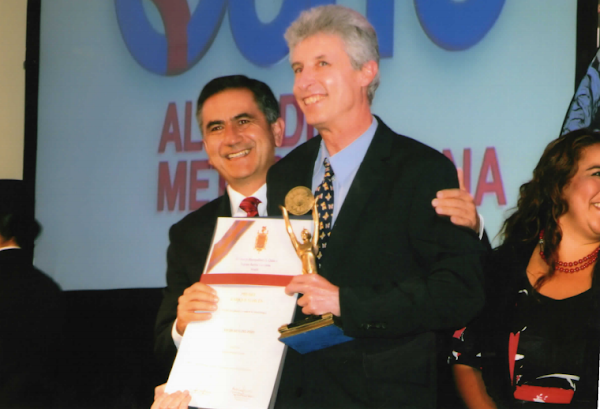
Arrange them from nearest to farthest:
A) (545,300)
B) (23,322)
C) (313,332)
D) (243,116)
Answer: (313,332), (545,300), (243,116), (23,322)

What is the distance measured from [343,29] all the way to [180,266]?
1.01 meters

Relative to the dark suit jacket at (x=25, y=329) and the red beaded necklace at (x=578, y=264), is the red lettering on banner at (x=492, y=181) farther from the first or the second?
the dark suit jacket at (x=25, y=329)

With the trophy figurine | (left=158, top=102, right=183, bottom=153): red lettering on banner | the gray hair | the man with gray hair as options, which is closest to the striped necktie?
the man with gray hair

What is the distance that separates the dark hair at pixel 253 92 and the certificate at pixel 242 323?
0.85 m

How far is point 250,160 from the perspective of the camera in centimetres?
284

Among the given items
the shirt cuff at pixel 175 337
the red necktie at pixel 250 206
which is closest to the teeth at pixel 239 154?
the red necktie at pixel 250 206

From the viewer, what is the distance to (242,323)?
2123 millimetres

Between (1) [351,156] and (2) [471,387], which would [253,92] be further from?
(2) [471,387]

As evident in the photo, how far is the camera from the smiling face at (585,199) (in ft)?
7.82

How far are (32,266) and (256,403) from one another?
1788 millimetres

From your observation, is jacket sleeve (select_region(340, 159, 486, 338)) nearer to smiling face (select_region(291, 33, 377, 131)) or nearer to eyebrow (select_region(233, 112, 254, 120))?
smiling face (select_region(291, 33, 377, 131))

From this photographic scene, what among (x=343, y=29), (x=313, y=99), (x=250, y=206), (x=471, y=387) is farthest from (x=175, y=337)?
(x=343, y=29)

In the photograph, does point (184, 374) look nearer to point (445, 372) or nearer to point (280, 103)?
point (445, 372)

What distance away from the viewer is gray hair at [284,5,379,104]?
2.18 meters
